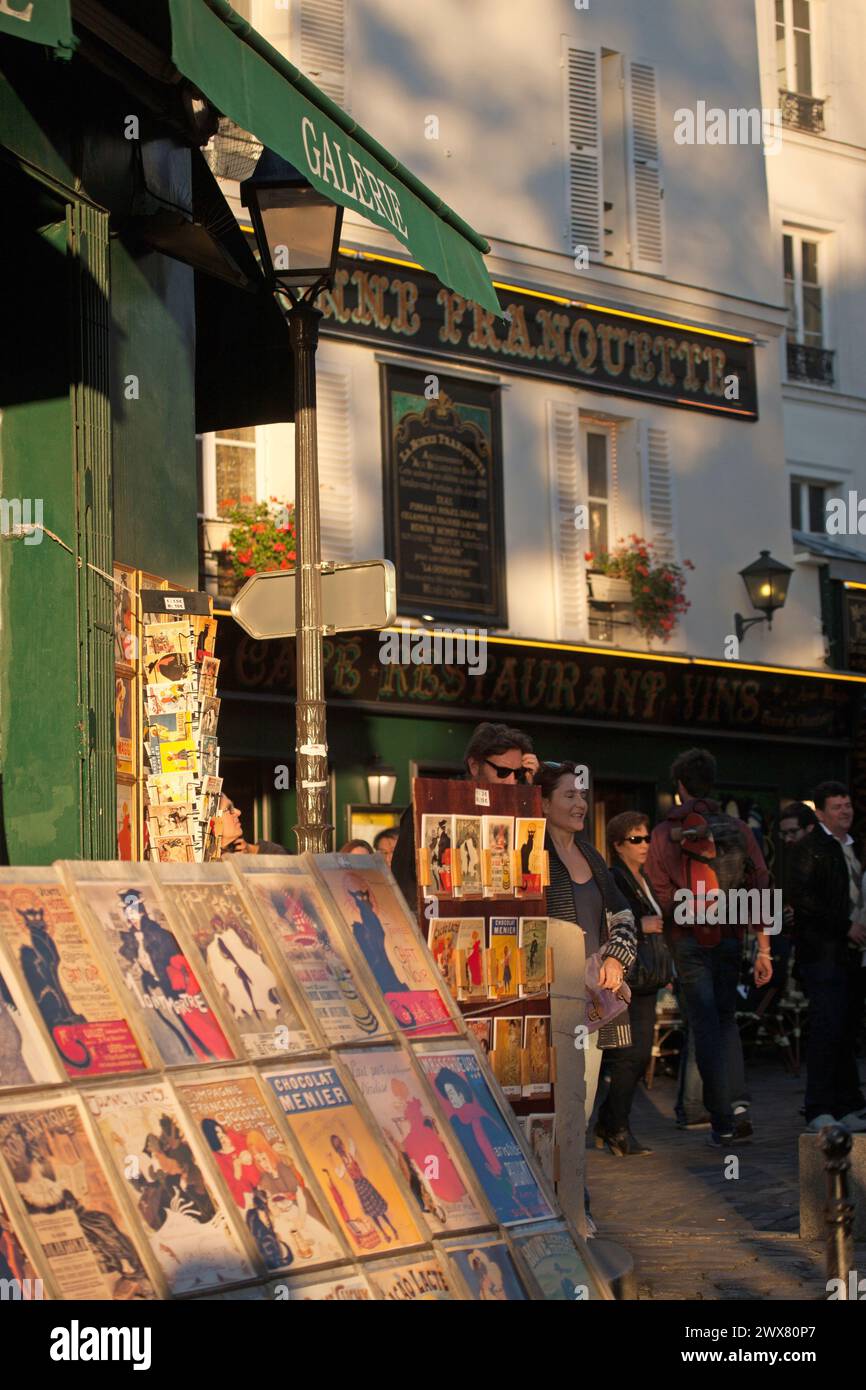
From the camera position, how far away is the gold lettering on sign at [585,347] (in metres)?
21.2

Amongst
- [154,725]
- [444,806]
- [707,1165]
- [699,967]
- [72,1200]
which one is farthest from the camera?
[699,967]

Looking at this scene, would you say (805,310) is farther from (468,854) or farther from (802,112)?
(468,854)

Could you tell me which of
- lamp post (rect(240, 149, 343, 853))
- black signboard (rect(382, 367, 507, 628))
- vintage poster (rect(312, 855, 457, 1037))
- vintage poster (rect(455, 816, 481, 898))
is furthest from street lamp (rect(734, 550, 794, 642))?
vintage poster (rect(312, 855, 457, 1037))

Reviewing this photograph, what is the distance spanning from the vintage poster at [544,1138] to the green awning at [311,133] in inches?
117

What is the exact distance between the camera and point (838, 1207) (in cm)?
617

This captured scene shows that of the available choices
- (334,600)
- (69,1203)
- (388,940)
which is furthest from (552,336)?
(69,1203)

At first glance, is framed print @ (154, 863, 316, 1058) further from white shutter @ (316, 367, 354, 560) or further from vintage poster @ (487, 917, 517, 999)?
white shutter @ (316, 367, 354, 560)

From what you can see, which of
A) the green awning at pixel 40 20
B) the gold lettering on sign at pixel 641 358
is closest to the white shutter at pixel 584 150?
the gold lettering on sign at pixel 641 358

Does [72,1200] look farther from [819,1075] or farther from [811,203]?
[811,203]

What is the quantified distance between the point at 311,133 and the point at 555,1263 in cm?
354

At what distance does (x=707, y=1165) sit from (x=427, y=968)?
506 centimetres

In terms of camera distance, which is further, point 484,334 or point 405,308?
point 484,334
